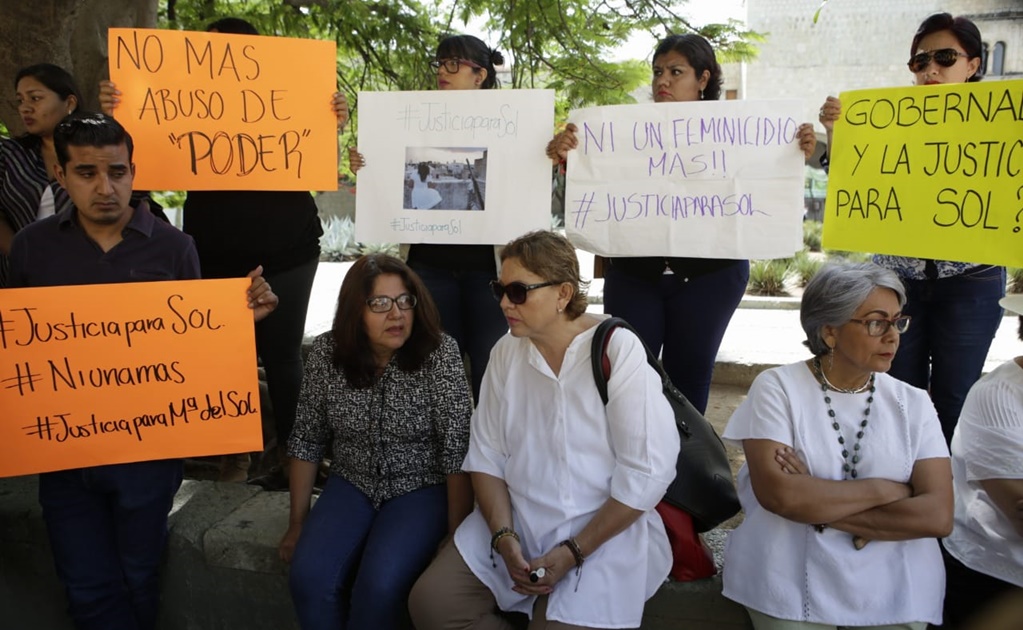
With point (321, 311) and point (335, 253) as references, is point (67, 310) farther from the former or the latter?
point (335, 253)

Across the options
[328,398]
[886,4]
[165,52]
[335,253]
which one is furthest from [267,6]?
[886,4]

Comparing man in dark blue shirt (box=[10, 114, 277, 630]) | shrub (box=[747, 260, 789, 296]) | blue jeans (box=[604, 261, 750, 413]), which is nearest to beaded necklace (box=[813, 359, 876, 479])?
blue jeans (box=[604, 261, 750, 413])

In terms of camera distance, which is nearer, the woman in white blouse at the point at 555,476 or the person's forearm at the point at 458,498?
the woman in white blouse at the point at 555,476

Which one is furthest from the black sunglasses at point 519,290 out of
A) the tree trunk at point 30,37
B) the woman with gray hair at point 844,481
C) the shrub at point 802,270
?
the shrub at point 802,270

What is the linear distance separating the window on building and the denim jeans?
27.7 meters

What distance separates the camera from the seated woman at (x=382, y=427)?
2504mm

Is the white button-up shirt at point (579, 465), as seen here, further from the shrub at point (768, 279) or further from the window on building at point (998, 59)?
the window on building at point (998, 59)

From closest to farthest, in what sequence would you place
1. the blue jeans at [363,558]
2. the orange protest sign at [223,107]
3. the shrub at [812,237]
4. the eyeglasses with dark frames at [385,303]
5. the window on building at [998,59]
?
the blue jeans at [363,558]
the eyeglasses with dark frames at [385,303]
the orange protest sign at [223,107]
the shrub at [812,237]
the window on building at [998,59]

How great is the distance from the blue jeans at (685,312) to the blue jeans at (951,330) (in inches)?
25.1

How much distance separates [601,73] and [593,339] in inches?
129

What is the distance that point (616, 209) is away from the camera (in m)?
3.14

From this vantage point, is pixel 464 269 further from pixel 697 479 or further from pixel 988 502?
pixel 988 502

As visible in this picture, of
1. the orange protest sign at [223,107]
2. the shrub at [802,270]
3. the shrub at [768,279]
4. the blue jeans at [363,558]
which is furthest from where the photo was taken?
the shrub at [802,270]

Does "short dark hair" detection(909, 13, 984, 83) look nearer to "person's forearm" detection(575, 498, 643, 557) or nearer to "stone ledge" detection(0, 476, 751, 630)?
"person's forearm" detection(575, 498, 643, 557)
